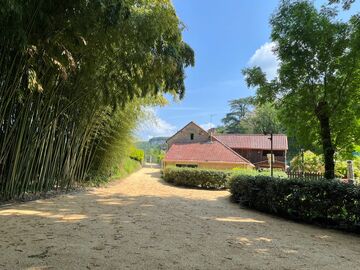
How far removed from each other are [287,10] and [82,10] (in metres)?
4.39

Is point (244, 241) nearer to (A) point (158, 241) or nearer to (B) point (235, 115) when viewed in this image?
(A) point (158, 241)

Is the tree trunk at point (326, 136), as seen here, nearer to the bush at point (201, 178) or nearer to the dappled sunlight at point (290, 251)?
the dappled sunlight at point (290, 251)

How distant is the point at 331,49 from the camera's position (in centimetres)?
704

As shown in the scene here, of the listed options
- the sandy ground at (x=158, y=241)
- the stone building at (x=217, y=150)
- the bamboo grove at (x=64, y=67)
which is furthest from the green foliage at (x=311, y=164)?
the bamboo grove at (x=64, y=67)

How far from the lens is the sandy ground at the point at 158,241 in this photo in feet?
11.1

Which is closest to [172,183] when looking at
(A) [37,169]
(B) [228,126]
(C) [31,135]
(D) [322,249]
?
(A) [37,169]

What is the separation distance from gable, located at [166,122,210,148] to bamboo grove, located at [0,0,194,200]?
18142 mm

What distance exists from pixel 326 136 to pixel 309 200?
1.57 m

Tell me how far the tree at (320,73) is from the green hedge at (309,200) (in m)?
1.13

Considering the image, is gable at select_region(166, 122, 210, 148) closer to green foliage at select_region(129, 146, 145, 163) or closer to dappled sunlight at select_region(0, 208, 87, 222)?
green foliage at select_region(129, 146, 145, 163)

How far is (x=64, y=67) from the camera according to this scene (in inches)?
237

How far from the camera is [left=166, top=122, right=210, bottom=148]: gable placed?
26906 millimetres

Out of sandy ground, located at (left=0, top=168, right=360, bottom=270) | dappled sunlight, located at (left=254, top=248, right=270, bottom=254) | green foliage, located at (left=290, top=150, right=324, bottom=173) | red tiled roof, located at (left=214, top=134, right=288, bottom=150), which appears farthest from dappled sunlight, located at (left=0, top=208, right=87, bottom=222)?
red tiled roof, located at (left=214, top=134, right=288, bottom=150)

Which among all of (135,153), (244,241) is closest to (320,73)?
(244,241)
